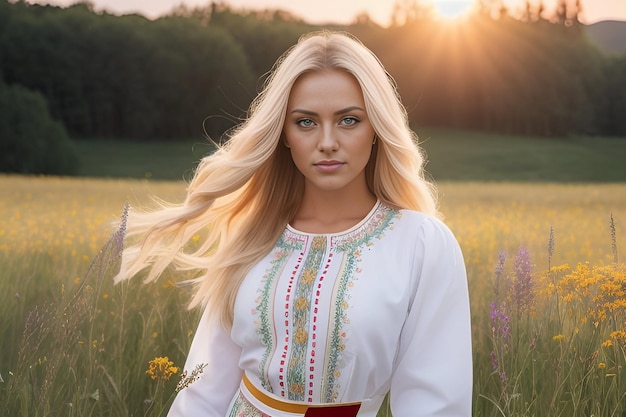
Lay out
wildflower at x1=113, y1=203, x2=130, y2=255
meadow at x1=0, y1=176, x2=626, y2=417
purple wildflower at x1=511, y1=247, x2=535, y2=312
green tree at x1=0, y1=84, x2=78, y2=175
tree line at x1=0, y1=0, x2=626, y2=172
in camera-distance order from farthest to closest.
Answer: tree line at x1=0, y1=0, x2=626, y2=172 < green tree at x1=0, y1=84, x2=78, y2=175 < meadow at x1=0, y1=176, x2=626, y2=417 < purple wildflower at x1=511, y1=247, x2=535, y2=312 < wildflower at x1=113, y1=203, x2=130, y2=255

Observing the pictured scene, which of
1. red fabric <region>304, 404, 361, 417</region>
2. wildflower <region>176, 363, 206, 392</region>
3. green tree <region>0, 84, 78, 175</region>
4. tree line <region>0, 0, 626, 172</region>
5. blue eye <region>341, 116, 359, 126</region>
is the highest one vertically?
tree line <region>0, 0, 626, 172</region>

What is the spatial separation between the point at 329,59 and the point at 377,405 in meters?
1.02

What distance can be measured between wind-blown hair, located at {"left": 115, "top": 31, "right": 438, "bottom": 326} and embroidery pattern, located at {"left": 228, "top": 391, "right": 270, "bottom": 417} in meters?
0.24

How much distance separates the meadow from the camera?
291 cm

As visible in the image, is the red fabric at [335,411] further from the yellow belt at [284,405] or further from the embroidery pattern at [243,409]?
the embroidery pattern at [243,409]

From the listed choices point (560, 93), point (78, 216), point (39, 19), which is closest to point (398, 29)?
point (560, 93)

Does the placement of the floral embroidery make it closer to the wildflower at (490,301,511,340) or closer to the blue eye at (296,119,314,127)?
the blue eye at (296,119,314,127)

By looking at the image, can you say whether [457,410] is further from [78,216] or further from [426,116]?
[426,116]

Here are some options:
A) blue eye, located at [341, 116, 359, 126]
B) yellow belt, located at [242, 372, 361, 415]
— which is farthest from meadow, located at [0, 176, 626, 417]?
blue eye, located at [341, 116, 359, 126]

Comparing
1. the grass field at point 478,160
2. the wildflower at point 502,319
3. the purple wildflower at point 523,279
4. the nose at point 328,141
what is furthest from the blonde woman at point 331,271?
the grass field at point 478,160

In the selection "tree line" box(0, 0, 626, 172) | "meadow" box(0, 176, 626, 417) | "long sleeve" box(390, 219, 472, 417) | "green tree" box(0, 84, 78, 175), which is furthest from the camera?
"tree line" box(0, 0, 626, 172)

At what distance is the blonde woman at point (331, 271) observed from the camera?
7.16 ft

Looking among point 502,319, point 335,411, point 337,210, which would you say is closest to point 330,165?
point 337,210

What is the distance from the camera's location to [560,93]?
49.5 m
